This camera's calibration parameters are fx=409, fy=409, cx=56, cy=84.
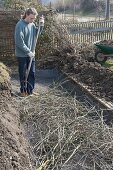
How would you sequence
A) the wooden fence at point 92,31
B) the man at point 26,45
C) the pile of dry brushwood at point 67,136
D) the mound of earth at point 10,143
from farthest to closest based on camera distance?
the wooden fence at point 92,31
the man at point 26,45
the pile of dry brushwood at point 67,136
the mound of earth at point 10,143

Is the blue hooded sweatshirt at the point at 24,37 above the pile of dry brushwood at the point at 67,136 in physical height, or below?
above

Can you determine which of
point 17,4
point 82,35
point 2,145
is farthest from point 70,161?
point 82,35

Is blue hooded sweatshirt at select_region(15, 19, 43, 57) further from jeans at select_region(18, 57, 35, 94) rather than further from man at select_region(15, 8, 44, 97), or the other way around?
jeans at select_region(18, 57, 35, 94)

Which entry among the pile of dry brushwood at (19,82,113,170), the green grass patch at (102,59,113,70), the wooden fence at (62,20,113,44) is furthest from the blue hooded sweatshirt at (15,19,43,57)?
the wooden fence at (62,20,113,44)

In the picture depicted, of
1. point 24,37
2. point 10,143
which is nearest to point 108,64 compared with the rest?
point 24,37

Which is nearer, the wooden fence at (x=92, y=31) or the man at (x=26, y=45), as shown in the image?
the man at (x=26, y=45)

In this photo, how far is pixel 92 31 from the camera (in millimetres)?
16578

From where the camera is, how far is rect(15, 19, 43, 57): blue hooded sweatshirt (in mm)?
8789

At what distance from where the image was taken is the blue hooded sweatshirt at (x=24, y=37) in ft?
28.8

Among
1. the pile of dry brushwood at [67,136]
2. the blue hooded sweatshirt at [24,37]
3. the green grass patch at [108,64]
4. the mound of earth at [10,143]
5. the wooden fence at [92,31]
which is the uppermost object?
the blue hooded sweatshirt at [24,37]

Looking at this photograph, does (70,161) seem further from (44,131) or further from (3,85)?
(3,85)

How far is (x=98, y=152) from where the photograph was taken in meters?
5.77

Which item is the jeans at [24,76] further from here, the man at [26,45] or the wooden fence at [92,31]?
the wooden fence at [92,31]

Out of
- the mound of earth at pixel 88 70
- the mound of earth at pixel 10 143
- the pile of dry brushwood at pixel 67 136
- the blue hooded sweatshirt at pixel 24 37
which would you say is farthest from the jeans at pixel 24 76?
the mound of earth at pixel 10 143
